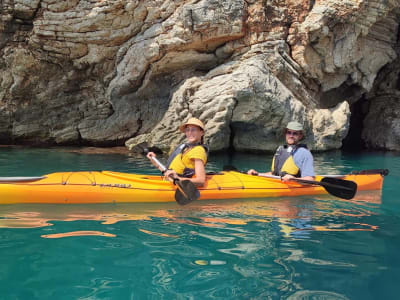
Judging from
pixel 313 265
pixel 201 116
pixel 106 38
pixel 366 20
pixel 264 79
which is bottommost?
pixel 313 265

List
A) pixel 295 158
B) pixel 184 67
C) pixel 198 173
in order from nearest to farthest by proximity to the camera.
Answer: pixel 198 173
pixel 295 158
pixel 184 67

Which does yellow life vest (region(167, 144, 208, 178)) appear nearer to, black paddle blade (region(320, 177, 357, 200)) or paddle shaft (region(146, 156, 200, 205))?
paddle shaft (region(146, 156, 200, 205))

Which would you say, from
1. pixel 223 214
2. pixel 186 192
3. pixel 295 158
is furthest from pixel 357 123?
pixel 186 192

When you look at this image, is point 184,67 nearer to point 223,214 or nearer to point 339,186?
point 339,186

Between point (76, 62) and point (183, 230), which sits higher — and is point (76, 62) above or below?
above

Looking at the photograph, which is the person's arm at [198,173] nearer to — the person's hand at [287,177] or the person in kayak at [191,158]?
the person in kayak at [191,158]

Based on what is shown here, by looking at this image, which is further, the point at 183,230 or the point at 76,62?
the point at 76,62

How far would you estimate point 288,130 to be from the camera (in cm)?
489

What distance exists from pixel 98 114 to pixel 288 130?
9917 mm

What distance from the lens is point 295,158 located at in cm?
491

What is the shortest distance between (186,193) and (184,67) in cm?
836

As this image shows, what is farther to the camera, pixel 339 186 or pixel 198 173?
pixel 339 186

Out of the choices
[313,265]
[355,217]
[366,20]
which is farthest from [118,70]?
[313,265]

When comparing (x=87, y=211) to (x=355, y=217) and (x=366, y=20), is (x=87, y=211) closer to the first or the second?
(x=355, y=217)
